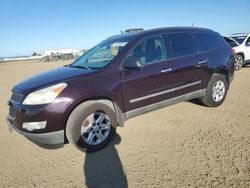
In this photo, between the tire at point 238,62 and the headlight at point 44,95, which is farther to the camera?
the tire at point 238,62

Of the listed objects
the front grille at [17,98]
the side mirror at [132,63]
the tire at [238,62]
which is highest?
the side mirror at [132,63]

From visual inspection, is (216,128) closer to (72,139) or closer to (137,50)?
(137,50)

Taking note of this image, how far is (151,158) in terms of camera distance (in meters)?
3.19

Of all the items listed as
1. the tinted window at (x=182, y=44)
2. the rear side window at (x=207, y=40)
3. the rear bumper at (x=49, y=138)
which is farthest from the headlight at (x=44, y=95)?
the rear side window at (x=207, y=40)

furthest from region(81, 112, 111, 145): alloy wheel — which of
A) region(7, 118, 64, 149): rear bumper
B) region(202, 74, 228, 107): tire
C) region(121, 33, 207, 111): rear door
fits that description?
region(202, 74, 228, 107): tire

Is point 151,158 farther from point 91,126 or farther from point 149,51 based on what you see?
point 149,51

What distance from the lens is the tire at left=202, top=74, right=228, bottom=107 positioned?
4.91 metres

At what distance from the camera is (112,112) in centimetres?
360

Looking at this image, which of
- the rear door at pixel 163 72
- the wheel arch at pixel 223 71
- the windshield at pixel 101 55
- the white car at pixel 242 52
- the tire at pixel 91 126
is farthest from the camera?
the white car at pixel 242 52

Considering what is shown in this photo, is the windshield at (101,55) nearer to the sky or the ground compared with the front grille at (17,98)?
nearer to the sky

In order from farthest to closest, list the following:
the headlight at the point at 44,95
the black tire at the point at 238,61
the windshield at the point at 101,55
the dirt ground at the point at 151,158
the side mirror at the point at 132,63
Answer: the black tire at the point at 238,61 → the windshield at the point at 101,55 → the side mirror at the point at 132,63 → the headlight at the point at 44,95 → the dirt ground at the point at 151,158

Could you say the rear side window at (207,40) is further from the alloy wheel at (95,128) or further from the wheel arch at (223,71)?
the alloy wheel at (95,128)

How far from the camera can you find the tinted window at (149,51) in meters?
3.93

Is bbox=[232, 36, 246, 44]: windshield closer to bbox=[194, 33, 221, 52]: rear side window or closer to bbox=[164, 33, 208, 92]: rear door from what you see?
bbox=[194, 33, 221, 52]: rear side window
